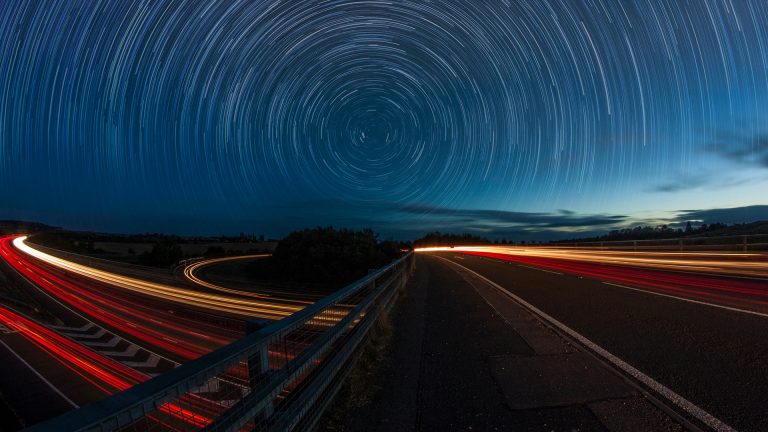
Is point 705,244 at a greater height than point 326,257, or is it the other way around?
point 705,244

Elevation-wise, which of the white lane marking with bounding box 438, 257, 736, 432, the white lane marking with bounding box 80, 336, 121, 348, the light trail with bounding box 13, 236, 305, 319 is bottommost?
the white lane marking with bounding box 80, 336, 121, 348

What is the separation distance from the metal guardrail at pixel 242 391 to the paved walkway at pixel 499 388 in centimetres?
87

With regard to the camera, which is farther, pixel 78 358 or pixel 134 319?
pixel 134 319

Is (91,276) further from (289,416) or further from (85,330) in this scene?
(289,416)

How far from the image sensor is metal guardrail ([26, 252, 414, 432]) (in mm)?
1581

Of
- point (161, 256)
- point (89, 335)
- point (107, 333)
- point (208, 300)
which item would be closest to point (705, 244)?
point (208, 300)

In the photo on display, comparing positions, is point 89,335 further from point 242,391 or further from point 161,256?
point 161,256

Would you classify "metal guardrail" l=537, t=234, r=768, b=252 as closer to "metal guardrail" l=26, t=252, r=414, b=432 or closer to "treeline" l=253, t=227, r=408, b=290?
"metal guardrail" l=26, t=252, r=414, b=432

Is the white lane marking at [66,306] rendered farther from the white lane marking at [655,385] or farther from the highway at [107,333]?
the white lane marking at [655,385]

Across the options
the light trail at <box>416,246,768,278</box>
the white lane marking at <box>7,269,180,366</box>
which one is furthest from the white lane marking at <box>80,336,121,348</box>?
the light trail at <box>416,246,768,278</box>

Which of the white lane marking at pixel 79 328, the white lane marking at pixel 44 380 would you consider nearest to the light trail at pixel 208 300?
the white lane marking at pixel 79 328

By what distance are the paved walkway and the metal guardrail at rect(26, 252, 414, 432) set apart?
0.87 m

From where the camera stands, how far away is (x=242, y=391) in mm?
2996

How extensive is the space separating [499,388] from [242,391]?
10.7 feet
